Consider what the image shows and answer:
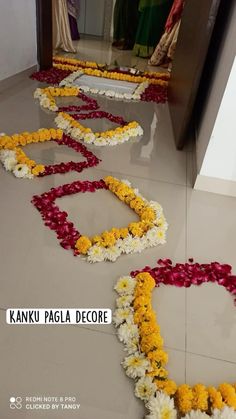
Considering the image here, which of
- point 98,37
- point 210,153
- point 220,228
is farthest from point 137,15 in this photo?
point 220,228


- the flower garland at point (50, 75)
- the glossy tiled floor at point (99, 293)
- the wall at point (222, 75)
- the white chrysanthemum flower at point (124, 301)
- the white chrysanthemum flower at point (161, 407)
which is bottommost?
the glossy tiled floor at point (99, 293)

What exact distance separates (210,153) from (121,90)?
1838 mm

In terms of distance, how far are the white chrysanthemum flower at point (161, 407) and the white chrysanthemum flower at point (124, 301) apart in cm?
33

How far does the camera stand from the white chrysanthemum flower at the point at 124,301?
3.88ft

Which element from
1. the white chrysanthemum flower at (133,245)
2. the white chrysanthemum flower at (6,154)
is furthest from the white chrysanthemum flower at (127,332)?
the white chrysanthemum flower at (6,154)

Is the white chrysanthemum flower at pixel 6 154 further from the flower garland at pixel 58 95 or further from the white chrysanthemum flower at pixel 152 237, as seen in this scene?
the white chrysanthemum flower at pixel 152 237

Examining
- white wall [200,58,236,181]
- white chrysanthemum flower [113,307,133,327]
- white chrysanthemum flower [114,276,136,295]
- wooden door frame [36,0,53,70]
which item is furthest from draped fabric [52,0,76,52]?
white chrysanthemum flower [113,307,133,327]

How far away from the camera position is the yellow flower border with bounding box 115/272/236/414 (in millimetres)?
929

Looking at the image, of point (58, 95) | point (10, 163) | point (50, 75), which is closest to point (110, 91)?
point (58, 95)

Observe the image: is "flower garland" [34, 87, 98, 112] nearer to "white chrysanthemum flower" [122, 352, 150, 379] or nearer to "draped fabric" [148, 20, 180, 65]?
"draped fabric" [148, 20, 180, 65]

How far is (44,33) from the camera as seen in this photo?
3242 mm

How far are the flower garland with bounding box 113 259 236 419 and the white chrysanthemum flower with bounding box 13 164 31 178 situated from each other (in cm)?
90

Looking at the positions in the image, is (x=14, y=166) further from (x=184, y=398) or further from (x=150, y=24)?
(x=150, y=24)

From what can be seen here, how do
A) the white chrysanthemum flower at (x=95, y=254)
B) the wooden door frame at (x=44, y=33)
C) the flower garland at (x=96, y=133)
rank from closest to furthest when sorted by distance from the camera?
the white chrysanthemum flower at (x=95, y=254) → the flower garland at (x=96, y=133) → the wooden door frame at (x=44, y=33)
